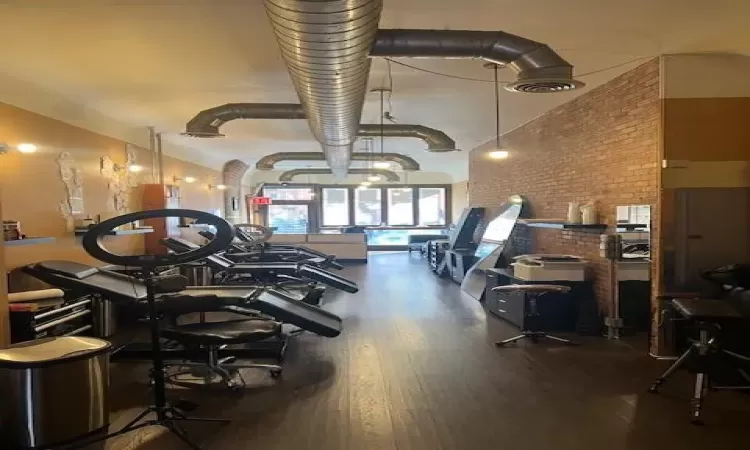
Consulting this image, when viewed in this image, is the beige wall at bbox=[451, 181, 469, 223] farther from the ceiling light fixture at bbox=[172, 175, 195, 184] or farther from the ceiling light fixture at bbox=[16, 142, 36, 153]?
the ceiling light fixture at bbox=[16, 142, 36, 153]

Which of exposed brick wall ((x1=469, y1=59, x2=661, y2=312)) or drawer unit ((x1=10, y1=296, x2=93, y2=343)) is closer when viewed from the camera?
drawer unit ((x1=10, y1=296, x2=93, y2=343))

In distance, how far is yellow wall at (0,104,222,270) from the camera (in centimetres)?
521

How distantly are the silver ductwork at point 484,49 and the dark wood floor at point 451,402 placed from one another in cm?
247

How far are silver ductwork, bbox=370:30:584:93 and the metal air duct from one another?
0.94 feet

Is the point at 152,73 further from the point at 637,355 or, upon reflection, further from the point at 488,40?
the point at 637,355

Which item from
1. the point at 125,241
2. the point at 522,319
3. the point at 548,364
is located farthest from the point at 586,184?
the point at 125,241

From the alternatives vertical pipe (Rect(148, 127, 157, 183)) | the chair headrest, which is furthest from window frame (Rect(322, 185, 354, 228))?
the chair headrest

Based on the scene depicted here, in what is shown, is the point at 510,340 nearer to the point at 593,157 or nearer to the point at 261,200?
the point at 593,157

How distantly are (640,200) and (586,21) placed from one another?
2162 millimetres

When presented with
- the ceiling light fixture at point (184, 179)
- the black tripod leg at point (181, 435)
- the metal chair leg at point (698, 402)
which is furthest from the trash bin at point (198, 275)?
the metal chair leg at point (698, 402)

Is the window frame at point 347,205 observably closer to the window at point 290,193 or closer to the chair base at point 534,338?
the window at point 290,193

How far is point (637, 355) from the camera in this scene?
205 inches

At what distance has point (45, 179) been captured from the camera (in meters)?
5.78

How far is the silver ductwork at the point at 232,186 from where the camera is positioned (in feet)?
48.4
